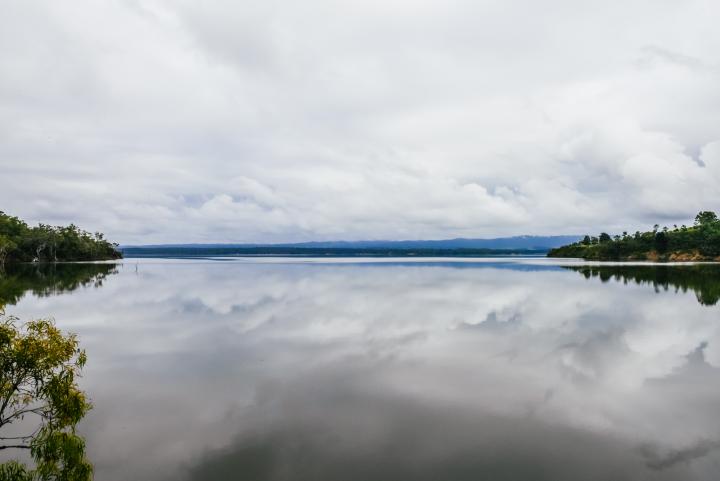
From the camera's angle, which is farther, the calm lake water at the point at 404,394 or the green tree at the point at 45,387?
the calm lake water at the point at 404,394

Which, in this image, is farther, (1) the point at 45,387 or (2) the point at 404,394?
(2) the point at 404,394

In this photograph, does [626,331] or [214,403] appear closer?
[214,403]

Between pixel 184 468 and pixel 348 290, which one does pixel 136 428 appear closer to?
pixel 184 468

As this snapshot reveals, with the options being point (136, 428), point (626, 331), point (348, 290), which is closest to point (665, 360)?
point (626, 331)

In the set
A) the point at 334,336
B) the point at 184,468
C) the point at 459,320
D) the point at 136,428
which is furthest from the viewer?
the point at 459,320

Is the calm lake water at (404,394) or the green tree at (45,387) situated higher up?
the green tree at (45,387)

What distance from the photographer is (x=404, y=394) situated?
22562 millimetres

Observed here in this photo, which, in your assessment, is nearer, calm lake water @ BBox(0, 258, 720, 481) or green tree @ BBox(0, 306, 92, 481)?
green tree @ BBox(0, 306, 92, 481)

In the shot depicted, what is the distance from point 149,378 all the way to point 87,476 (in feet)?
46.5

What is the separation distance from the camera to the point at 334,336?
37.8m

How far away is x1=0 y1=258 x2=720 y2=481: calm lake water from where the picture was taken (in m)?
15.2

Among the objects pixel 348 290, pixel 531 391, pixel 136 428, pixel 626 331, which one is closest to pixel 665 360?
pixel 626 331

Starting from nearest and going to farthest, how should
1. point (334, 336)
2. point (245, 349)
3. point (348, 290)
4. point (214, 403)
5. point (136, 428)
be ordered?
point (136, 428) → point (214, 403) → point (245, 349) → point (334, 336) → point (348, 290)

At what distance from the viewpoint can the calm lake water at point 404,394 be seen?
1516 centimetres
